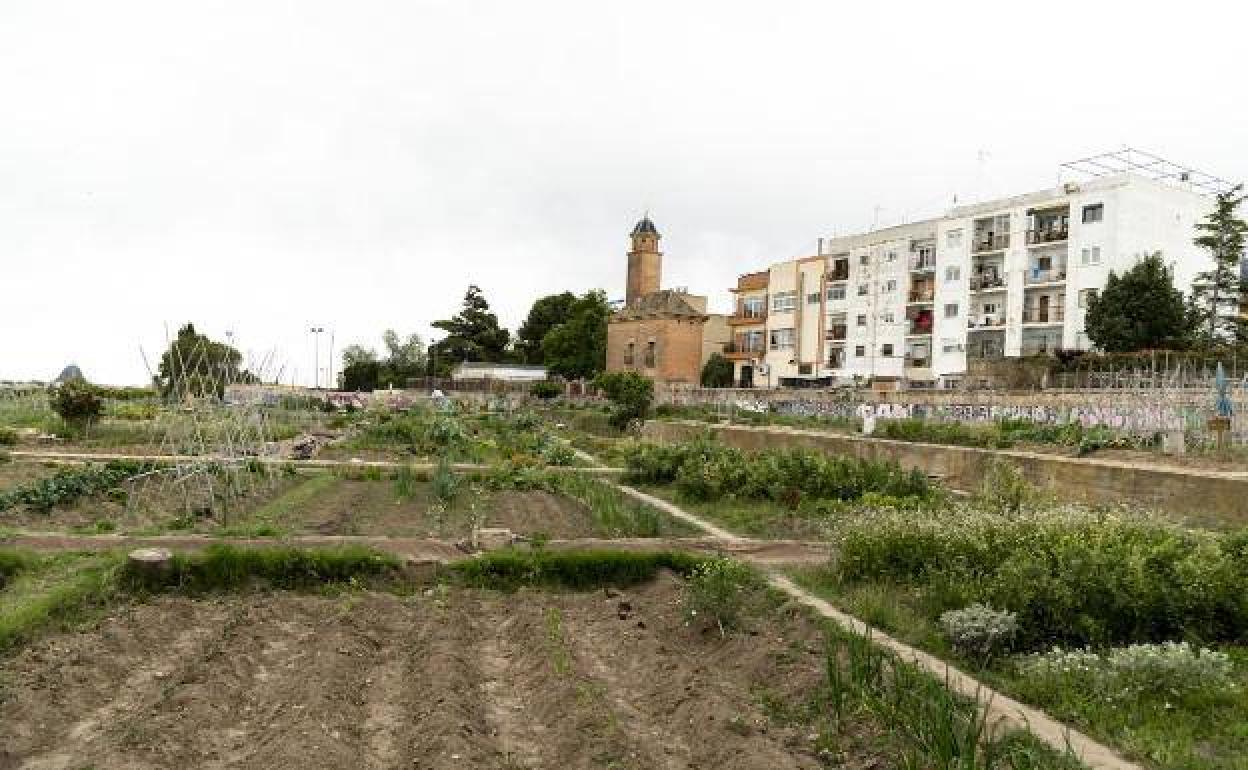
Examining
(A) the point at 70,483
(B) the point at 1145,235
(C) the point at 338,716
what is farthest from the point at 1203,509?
(B) the point at 1145,235

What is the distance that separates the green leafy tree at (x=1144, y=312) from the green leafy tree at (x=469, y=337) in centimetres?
6088

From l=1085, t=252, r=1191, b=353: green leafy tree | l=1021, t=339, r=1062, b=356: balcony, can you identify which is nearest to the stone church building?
l=1021, t=339, r=1062, b=356: balcony

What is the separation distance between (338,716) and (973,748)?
407cm

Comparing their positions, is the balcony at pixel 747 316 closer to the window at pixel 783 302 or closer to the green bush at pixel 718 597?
the window at pixel 783 302

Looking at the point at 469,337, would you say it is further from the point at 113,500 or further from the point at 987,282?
the point at 113,500

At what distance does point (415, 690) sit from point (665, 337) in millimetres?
57678

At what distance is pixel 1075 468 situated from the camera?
17188 millimetres

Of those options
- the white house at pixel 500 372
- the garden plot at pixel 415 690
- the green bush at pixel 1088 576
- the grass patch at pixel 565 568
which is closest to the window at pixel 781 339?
the white house at pixel 500 372

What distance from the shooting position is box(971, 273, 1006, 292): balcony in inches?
1842

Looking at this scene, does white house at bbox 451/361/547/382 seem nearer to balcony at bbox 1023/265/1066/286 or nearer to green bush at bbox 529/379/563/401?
green bush at bbox 529/379/563/401

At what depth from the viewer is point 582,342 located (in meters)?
76.2

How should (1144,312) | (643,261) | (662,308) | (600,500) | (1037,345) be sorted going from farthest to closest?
(643,261) < (662,308) < (1037,345) < (1144,312) < (600,500)

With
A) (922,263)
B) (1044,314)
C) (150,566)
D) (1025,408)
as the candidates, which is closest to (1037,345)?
(1044,314)

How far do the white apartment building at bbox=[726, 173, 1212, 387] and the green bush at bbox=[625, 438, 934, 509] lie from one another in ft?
76.5
